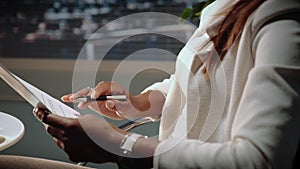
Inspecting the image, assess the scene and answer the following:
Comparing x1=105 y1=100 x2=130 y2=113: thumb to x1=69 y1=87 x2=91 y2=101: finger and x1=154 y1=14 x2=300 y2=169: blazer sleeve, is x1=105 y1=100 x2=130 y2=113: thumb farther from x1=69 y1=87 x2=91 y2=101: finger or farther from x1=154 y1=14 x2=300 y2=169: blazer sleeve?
x1=154 y1=14 x2=300 y2=169: blazer sleeve

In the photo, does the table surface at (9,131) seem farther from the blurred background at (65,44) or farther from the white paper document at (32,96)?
the blurred background at (65,44)

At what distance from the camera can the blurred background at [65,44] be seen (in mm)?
2180

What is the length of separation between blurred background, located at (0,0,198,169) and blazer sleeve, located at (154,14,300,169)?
1.38 metres

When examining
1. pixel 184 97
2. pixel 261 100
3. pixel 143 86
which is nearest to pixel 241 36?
pixel 261 100

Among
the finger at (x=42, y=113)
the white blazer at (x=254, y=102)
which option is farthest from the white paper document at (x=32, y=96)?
the white blazer at (x=254, y=102)

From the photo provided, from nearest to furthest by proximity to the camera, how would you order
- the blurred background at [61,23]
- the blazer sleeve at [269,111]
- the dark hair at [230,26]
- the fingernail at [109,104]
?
the blazer sleeve at [269,111]
the dark hair at [230,26]
the fingernail at [109,104]
the blurred background at [61,23]

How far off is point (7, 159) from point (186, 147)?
0.62m

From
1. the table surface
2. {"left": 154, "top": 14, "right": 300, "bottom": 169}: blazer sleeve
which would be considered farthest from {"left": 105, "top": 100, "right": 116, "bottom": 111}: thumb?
{"left": 154, "top": 14, "right": 300, "bottom": 169}: blazer sleeve

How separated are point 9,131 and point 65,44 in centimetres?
119

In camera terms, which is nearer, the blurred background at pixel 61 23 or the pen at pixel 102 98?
the pen at pixel 102 98

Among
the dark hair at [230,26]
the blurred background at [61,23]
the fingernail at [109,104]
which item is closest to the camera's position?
the dark hair at [230,26]

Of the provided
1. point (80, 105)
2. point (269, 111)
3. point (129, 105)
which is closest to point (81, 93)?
point (80, 105)

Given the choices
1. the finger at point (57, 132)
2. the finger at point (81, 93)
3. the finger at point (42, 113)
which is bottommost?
the finger at point (81, 93)

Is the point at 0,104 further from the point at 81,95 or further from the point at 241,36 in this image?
the point at 241,36
